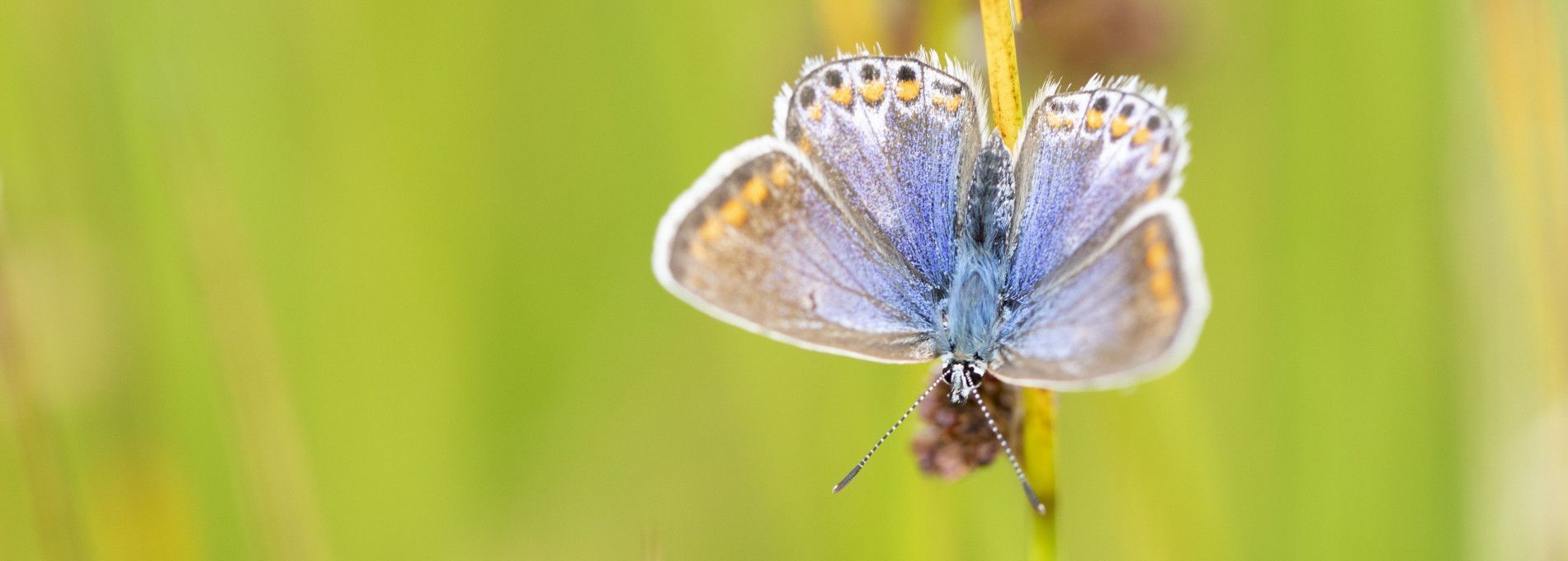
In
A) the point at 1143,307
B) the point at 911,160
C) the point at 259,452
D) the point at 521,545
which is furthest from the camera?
the point at 521,545

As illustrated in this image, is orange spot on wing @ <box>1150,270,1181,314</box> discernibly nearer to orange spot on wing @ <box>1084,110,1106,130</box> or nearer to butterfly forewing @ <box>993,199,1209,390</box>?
butterfly forewing @ <box>993,199,1209,390</box>

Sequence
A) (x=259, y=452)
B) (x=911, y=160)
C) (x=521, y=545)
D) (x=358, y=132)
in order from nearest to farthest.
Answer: (x=259, y=452) → (x=911, y=160) → (x=521, y=545) → (x=358, y=132)

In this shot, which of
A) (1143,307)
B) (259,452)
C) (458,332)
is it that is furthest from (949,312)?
(458,332)

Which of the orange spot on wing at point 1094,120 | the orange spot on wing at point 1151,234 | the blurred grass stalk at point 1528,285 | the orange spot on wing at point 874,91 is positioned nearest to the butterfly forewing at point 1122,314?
the orange spot on wing at point 1151,234

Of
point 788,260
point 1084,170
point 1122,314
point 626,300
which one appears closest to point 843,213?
point 788,260

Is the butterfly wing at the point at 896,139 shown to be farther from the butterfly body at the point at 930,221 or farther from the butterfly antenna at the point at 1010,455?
the butterfly antenna at the point at 1010,455

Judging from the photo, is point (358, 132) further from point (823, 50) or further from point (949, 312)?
point (949, 312)

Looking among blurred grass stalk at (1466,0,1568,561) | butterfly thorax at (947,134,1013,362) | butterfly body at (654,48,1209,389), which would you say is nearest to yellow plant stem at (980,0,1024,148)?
butterfly body at (654,48,1209,389)

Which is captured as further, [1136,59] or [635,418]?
[635,418]
